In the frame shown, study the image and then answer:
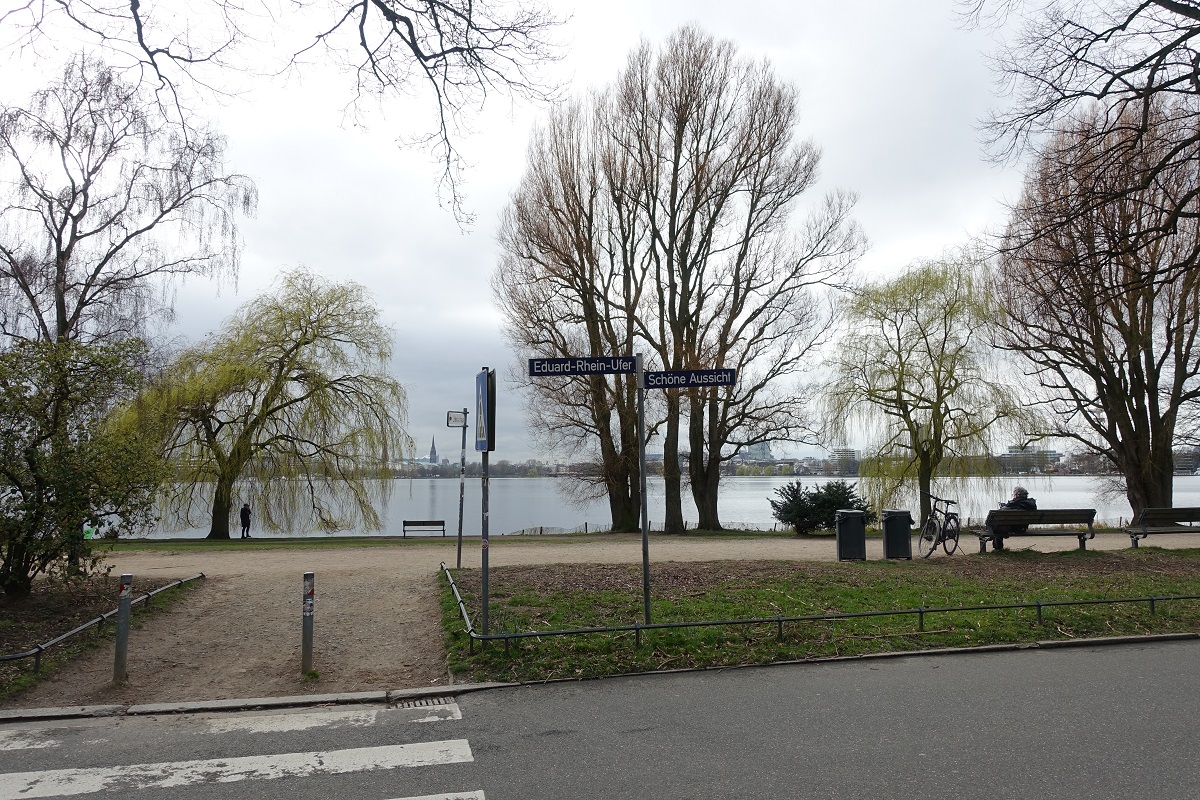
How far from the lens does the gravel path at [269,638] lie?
6609 millimetres

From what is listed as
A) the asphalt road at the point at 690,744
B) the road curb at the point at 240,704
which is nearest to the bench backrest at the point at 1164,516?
the asphalt road at the point at 690,744

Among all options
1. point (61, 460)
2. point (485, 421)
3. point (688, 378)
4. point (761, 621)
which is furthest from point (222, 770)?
point (61, 460)

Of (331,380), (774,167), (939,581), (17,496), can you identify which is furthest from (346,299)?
(939,581)

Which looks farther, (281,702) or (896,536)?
(896,536)

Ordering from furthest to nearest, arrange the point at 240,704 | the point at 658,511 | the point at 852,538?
the point at 658,511
the point at 852,538
the point at 240,704

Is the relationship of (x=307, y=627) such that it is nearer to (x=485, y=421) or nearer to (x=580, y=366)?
(x=485, y=421)

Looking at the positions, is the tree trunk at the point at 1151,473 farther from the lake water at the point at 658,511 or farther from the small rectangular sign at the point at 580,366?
the small rectangular sign at the point at 580,366

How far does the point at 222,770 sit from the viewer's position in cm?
475

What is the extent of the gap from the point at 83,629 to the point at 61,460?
7.94 feet

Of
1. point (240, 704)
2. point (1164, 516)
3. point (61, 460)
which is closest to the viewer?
point (240, 704)

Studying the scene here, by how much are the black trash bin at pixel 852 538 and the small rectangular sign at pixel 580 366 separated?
8.18 m

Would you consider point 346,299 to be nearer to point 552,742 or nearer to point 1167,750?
point 552,742

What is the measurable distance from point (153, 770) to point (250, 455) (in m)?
23.7

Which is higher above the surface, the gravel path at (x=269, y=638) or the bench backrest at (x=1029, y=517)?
the bench backrest at (x=1029, y=517)
